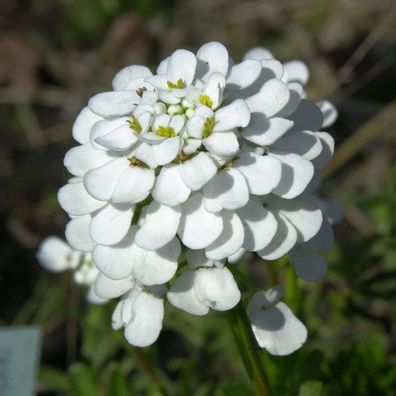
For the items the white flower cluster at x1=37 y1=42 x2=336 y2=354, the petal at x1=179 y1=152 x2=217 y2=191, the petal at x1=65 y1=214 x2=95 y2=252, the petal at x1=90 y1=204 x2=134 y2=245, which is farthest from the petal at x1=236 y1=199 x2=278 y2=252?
the petal at x1=65 y1=214 x2=95 y2=252

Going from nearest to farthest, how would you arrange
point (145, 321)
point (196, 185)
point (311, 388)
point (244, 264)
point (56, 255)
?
point (196, 185) < point (145, 321) < point (311, 388) < point (56, 255) < point (244, 264)

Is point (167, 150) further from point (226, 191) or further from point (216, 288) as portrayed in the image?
point (216, 288)

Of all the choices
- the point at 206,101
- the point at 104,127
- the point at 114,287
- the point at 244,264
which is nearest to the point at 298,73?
the point at 206,101

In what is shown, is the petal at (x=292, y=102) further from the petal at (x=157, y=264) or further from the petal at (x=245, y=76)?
the petal at (x=157, y=264)

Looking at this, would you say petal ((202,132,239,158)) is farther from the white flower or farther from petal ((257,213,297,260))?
the white flower

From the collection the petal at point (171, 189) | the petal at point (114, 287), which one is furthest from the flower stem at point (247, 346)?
the petal at point (171, 189)

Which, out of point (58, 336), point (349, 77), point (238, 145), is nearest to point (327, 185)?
point (349, 77)

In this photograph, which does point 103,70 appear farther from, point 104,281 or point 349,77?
point 104,281
